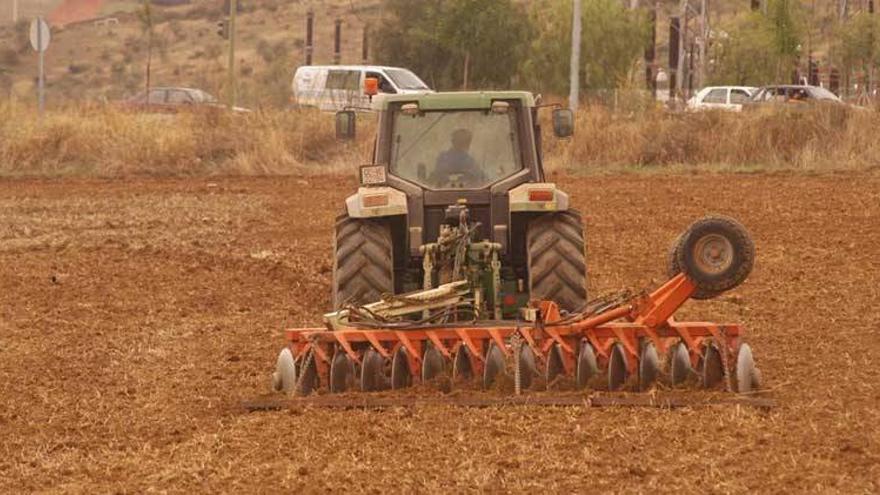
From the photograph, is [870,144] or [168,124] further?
[168,124]

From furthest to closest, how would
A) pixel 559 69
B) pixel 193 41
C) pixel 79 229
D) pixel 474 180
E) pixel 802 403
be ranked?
pixel 193 41, pixel 559 69, pixel 79 229, pixel 474 180, pixel 802 403

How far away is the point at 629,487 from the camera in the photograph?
7.79 metres

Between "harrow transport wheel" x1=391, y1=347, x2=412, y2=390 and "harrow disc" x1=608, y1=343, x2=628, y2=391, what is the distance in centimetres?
116

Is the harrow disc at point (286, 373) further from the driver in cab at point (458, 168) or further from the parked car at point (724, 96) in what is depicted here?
the parked car at point (724, 96)

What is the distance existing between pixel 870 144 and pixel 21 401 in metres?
21.6

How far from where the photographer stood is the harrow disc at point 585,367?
991 centimetres

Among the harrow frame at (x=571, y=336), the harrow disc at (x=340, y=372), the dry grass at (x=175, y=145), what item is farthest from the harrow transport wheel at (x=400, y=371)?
the dry grass at (x=175, y=145)

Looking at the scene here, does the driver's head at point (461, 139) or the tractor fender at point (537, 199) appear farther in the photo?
the driver's head at point (461, 139)

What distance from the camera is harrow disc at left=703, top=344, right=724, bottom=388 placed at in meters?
9.95

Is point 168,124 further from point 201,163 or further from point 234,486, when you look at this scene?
point 234,486

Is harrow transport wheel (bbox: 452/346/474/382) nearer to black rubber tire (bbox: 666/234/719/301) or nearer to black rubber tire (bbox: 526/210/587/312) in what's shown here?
black rubber tire (bbox: 526/210/587/312)

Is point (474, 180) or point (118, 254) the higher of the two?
point (474, 180)

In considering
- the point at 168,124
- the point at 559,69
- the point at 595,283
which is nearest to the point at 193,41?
the point at 559,69

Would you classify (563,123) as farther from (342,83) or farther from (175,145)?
(342,83)
